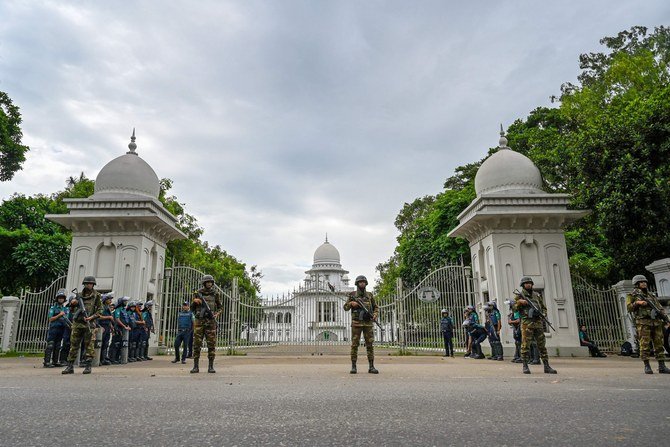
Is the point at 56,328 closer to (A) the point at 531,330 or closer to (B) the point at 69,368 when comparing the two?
(B) the point at 69,368

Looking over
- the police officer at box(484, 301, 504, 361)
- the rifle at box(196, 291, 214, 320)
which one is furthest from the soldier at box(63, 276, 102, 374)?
the police officer at box(484, 301, 504, 361)

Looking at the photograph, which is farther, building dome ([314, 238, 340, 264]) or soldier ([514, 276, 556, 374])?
building dome ([314, 238, 340, 264])

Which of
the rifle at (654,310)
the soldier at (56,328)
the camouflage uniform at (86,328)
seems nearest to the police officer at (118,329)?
the soldier at (56,328)

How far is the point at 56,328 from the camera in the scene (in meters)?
10.7

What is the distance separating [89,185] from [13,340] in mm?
12224

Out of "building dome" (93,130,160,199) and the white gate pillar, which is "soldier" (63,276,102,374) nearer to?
"building dome" (93,130,160,199)

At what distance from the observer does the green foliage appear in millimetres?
25547

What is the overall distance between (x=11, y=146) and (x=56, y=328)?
19.8 metres

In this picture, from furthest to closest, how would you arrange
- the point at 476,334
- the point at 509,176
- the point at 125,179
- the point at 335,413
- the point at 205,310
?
1. the point at 125,179
2. the point at 509,176
3. the point at 476,334
4. the point at 205,310
5. the point at 335,413

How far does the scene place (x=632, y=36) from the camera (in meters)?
26.4

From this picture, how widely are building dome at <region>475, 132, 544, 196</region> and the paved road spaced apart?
10.0 meters

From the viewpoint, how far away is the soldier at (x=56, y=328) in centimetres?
1065

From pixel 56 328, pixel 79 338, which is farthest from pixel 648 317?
pixel 56 328

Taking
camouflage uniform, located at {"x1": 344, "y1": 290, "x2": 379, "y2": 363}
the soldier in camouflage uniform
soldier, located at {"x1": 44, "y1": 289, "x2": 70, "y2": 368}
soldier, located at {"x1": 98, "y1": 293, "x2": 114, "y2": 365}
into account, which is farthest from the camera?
soldier, located at {"x1": 98, "y1": 293, "x2": 114, "y2": 365}
